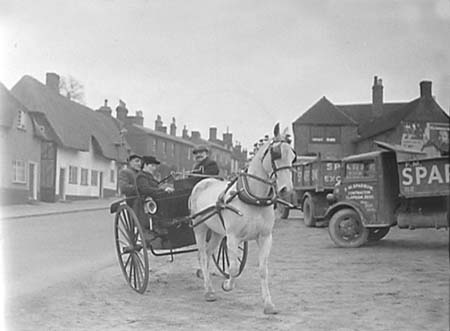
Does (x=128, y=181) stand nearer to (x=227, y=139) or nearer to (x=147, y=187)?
(x=147, y=187)

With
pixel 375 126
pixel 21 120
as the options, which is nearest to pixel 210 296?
pixel 21 120

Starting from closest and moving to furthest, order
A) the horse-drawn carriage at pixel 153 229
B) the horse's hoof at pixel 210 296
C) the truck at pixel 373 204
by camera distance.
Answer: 1. the horse's hoof at pixel 210 296
2. the horse-drawn carriage at pixel 153 229
3. the truck at pixel 373 204

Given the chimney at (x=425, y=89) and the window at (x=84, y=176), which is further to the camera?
A: the window at (x=84, y=176)

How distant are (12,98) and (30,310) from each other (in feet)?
3.15

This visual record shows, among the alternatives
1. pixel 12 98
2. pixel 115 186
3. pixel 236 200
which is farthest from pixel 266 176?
pixel 12 98

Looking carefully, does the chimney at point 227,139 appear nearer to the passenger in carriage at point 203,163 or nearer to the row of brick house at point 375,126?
the passenger in carriage at point 203,163

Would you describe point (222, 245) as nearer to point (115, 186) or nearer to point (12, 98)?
point (115, 186)

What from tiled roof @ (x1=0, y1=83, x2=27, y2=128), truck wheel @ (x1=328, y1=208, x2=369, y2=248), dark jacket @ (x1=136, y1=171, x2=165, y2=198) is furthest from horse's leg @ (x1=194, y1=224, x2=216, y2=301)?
truck wheel @ (x1=328, y1=208, x2=369, y2=248)

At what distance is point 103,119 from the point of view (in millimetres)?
2436

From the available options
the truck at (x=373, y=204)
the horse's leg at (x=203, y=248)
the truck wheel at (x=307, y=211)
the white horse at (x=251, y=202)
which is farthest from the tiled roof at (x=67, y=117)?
the truck at (x=373, y=204)

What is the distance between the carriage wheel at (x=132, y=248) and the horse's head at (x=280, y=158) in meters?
1.03

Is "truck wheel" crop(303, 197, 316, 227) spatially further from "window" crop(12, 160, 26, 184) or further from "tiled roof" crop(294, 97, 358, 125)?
"window" crop(12, 160, 26, 184)

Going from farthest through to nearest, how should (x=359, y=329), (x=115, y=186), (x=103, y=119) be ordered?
1. (x=115, y=186)
2. (x=103, y=119)
3. (x=359, y=329)

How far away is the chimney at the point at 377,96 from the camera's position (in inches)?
79.0
